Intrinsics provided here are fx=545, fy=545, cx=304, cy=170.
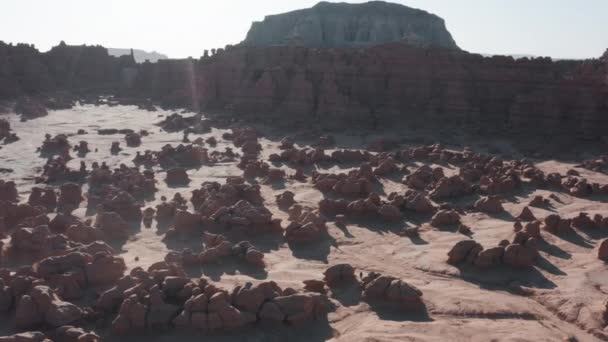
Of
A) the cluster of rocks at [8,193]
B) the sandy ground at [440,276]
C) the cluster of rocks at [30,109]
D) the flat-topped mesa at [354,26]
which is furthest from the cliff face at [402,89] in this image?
the flat-topped mesa at [354,26]

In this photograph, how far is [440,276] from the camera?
6.29m

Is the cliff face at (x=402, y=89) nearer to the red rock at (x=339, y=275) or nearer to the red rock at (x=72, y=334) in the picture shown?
the red rock at (x=339, y=275)

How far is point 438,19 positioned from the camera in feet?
167

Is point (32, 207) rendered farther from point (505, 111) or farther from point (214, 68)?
point (214, 68)

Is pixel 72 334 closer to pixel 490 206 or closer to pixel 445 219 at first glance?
pixel 445 219

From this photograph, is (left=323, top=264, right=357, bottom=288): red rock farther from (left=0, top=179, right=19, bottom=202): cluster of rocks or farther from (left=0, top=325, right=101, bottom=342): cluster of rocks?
(left=0, top=179, right=19, bottom=202): cluster of rocks

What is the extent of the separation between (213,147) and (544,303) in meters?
11.0

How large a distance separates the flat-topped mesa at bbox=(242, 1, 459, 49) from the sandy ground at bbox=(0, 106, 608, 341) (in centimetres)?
3705

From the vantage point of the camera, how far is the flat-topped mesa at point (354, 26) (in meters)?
45.8

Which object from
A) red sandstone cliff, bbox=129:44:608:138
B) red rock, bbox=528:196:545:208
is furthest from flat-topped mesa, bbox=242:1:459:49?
red rock, bbox=528:196:545:208

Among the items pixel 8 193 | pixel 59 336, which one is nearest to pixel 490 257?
pixel 59 336

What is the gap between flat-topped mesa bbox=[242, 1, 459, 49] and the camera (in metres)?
45.8

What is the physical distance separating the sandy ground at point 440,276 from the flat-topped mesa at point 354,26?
37.1 m

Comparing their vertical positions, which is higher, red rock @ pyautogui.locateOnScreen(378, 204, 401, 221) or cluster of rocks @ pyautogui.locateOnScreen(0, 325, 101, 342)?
red rock @ pyautogui.locateOnScreen(378, 204, 401, 221)
